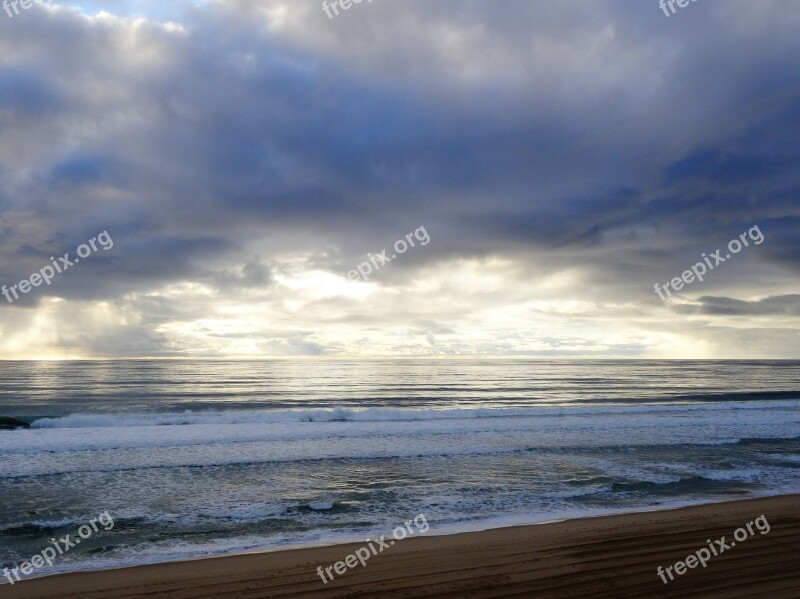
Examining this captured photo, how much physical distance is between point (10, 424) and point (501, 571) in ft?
103

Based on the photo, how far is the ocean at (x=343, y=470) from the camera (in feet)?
36.7

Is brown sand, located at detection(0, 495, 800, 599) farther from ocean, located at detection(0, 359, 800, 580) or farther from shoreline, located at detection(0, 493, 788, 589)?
ocean, located at detection(0, 359, 800, 580)

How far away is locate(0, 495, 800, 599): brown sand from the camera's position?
7469 mm

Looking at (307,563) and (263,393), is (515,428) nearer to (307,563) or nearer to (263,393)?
(307,563)

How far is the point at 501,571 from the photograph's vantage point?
8156mm

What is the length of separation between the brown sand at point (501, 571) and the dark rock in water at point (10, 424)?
82.8ft

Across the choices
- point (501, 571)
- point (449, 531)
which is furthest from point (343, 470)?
point (501, 571)

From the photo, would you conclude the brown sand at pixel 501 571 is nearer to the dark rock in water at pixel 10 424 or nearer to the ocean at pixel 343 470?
the ocean at pixel 343 470

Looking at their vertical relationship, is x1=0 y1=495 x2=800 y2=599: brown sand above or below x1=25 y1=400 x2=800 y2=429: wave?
below

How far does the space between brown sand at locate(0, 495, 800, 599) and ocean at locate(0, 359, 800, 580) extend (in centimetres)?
105

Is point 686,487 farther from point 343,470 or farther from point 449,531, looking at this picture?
point 343,470

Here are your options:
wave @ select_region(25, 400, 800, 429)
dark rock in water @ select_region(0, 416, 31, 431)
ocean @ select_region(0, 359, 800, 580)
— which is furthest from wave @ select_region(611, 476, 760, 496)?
dark rock in water @ select_region(0, 416, 31, 431)

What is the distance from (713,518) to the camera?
36.6ft

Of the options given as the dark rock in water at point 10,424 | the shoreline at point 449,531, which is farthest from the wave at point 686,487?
the dark rock in water at point 10,424
